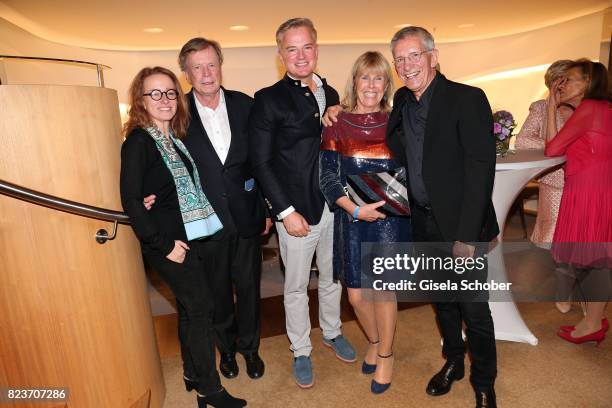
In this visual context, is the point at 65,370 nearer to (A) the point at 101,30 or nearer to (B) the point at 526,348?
(B) the point at 526,348

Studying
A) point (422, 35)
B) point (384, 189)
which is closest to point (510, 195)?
point (384, 189)

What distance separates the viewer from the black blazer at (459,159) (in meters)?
1.95

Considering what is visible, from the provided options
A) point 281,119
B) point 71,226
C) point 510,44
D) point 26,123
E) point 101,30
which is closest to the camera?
point 26,123

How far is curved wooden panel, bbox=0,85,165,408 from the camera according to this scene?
1821mm

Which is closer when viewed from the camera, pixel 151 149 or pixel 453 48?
pixel 151 149

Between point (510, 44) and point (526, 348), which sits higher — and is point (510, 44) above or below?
above

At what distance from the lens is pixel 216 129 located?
2436 millimetres

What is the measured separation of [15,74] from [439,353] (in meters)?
7.29

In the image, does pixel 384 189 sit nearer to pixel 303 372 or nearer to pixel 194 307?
pixel 194 307

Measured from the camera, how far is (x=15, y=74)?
680cm

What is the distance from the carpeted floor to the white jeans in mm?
248

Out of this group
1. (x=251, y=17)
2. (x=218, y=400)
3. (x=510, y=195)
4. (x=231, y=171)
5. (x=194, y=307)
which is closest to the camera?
(x=194, y=307)

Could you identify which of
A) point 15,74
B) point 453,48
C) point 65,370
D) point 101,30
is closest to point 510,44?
point 453,48

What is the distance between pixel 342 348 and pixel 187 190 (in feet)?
4.87
